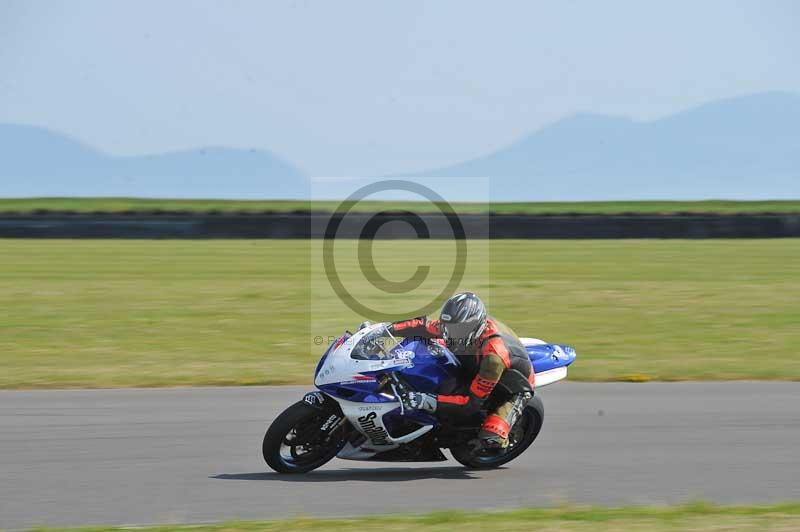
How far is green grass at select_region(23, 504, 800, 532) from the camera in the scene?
19.2 ft

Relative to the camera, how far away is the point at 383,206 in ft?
118

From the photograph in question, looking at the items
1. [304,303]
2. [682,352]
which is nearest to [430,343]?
[682,352]

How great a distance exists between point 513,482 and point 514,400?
650 mm

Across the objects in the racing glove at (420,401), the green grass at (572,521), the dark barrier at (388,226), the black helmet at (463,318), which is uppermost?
the dark barrier at (388,226)

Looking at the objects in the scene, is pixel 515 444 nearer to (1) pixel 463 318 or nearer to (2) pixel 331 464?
(1) pixel 463 318

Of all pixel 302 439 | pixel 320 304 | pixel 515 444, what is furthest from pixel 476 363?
pixel 320 304

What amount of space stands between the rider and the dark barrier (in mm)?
24494

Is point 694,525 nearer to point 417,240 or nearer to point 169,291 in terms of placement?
point 169,291

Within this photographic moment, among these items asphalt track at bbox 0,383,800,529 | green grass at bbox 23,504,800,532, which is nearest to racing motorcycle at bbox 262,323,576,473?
asphalt track at bbox 0,383,800,529

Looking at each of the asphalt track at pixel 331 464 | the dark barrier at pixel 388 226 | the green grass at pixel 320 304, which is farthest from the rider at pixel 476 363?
the dark barrier at pixel 388 226

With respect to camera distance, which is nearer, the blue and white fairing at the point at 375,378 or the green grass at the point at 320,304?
the blue and white fairing at the point at 375,378

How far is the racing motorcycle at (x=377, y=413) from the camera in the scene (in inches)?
289

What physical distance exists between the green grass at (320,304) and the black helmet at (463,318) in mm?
4760

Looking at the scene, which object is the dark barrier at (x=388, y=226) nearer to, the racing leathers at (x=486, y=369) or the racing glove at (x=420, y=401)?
the racing leathers at (x=486, y=369)
